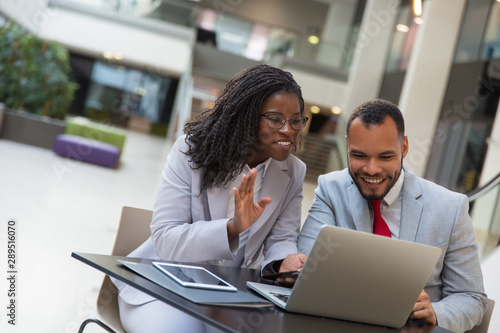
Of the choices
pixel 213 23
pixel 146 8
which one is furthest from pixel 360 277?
pixel 146 8

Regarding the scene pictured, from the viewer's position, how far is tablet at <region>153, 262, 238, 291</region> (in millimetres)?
1497

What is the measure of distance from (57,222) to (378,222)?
4.09 meters

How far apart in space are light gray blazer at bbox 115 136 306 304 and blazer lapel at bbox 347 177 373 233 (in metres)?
0.23

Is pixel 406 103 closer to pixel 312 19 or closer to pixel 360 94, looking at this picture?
pixel 360 94

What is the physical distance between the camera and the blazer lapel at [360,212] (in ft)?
7.07

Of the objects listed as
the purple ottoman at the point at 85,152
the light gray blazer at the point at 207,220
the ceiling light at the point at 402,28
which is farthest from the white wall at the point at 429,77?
the light gray blazer at the point at 207,220

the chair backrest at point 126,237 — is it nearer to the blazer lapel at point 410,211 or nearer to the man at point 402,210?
the man at point 402,210

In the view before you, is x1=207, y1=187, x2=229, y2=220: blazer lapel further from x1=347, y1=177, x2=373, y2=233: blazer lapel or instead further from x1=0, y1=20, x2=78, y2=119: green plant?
x1=0, y1=20, x2=78, y2=119: green plant

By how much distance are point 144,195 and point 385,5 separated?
12.3 m

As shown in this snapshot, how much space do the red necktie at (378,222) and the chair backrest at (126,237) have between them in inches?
34.8

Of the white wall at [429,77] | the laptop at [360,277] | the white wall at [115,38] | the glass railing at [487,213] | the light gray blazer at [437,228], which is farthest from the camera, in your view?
the white wall at [115,38]

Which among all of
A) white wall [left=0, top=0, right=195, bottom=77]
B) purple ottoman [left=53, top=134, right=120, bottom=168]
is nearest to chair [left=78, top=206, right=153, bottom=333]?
purple ottoman [left=53, top=134, right=120, bottom=168]

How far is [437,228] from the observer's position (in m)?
2.09

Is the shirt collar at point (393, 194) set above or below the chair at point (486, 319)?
above
